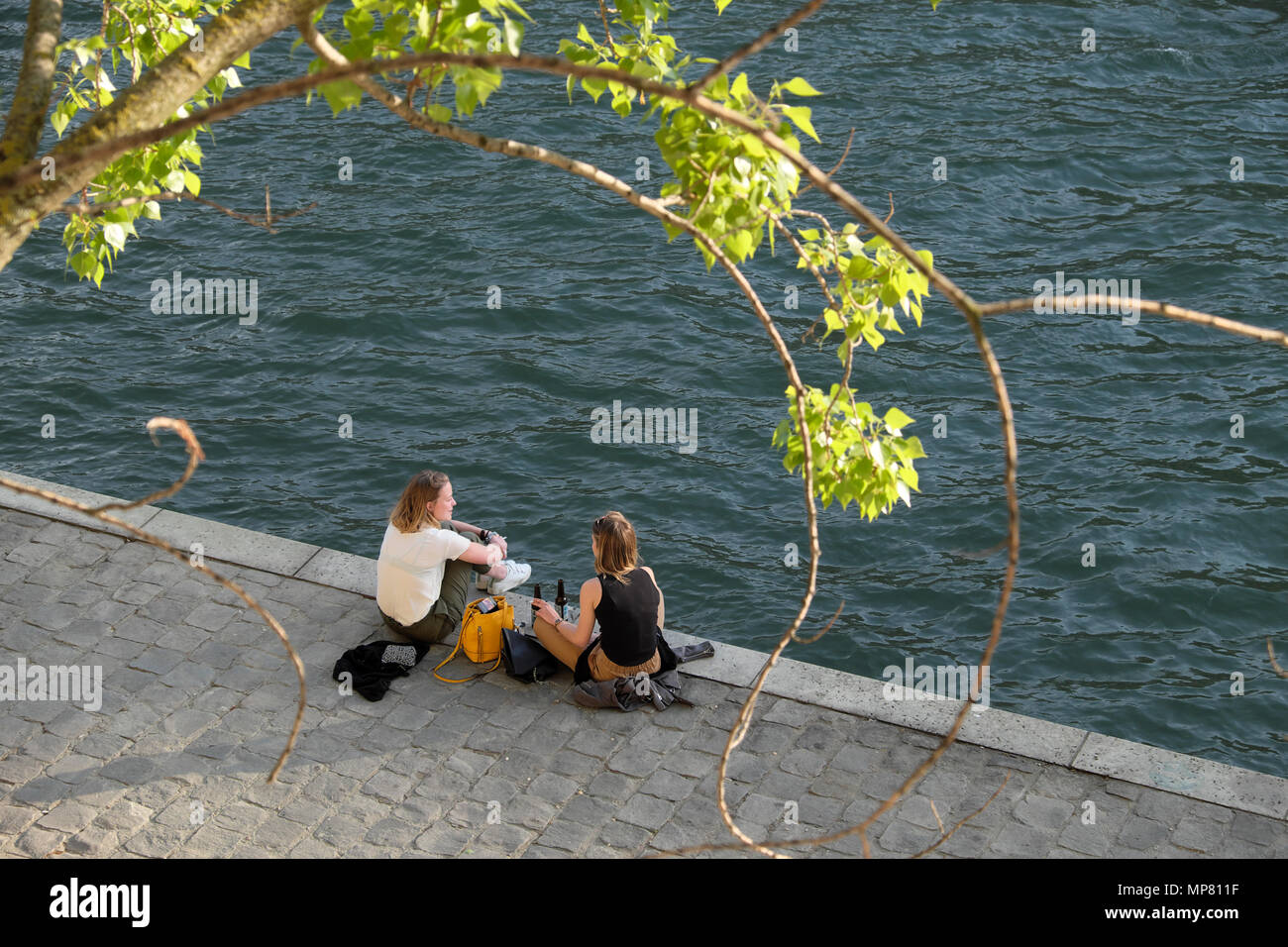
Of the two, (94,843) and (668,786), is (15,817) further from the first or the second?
(668,786)

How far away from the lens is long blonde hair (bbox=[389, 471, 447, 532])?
9969 mm

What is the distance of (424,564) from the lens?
989cm

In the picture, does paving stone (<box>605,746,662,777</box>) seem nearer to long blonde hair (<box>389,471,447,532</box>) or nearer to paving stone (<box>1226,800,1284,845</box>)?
long blonde hair (<box>389,471,447,532</box>)

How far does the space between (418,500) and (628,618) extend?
172 centimetres

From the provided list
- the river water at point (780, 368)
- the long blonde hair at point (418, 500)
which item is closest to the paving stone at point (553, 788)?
the long blonde hair at point (418, 500)

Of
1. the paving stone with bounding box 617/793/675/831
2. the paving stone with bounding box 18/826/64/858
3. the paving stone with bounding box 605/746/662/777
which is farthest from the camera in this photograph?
the paving stone with bounding box 605/746/662/777

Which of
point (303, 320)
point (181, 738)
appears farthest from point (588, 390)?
point (181, 738)

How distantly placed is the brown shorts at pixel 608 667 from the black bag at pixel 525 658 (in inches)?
12.6

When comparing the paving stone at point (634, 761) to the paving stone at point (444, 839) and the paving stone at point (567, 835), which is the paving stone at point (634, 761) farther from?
the paving stone at point (444, 839)

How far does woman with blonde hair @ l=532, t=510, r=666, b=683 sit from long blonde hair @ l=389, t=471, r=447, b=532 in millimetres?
1190

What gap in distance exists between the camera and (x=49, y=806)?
862cm

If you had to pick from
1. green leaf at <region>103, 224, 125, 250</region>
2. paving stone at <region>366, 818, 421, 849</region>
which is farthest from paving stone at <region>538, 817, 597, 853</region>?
green leaf at <region>103, 224, 125, 250</region>
